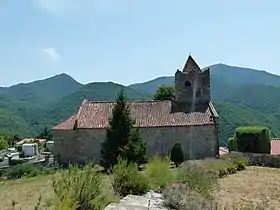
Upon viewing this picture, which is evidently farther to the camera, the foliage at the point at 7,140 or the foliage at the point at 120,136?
the foliage at the point at 7,140

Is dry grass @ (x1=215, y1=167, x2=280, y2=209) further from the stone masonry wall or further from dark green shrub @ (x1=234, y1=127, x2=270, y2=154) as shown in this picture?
the stone masonry wall

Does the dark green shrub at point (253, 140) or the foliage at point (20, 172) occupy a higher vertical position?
the dark green shrub at point (253, 140)

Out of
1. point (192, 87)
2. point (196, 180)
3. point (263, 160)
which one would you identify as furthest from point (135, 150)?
point (196, 180)

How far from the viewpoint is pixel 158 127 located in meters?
32.4

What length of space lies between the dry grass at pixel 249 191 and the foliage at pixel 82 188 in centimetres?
439

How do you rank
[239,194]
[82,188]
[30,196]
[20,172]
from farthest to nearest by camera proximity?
[20,172]
[30,196]
[239,194]
[82,188]

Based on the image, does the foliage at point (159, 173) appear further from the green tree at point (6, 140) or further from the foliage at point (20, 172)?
the green tree at point (6, 140)

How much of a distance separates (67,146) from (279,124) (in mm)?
45641

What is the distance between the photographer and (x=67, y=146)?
33.8 m

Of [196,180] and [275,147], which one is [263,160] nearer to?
[275,147]

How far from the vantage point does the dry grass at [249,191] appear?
10.9 meters

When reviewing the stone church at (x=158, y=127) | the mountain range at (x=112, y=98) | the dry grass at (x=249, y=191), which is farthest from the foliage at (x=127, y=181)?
the mountain range at (x=112, y=98)

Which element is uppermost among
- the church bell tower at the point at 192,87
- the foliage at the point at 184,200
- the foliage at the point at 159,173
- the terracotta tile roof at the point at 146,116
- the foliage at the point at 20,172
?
the church bell tower at the point at 192,87

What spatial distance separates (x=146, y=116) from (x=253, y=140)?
8.47 metres
